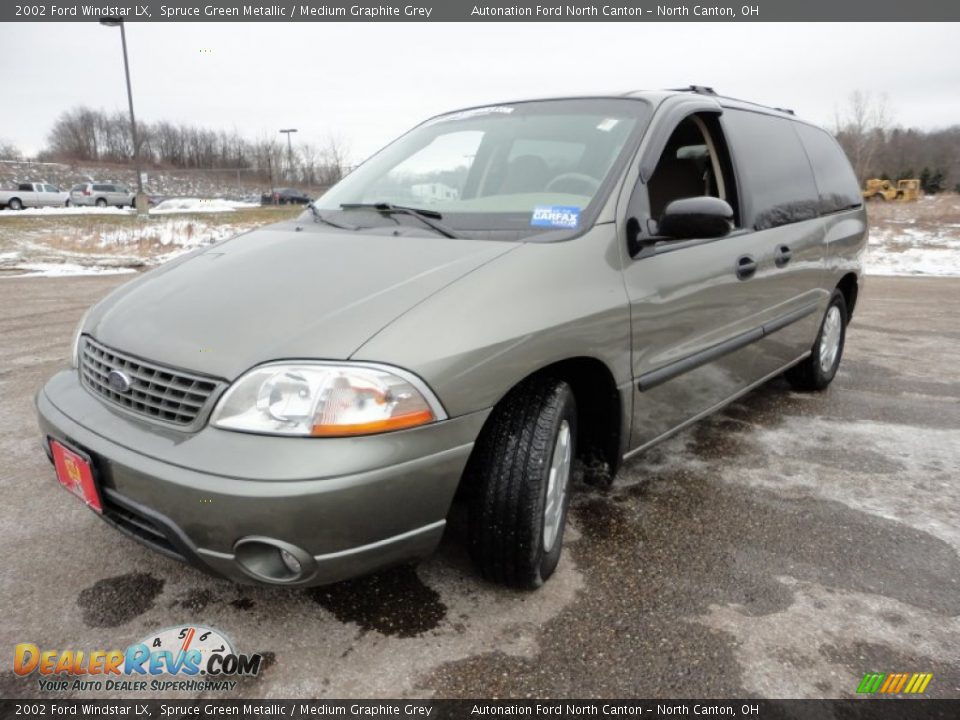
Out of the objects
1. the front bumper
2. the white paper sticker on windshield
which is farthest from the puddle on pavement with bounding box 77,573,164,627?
the white paper sticker on windshield

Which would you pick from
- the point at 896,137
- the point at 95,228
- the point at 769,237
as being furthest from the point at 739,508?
the point at 896,137

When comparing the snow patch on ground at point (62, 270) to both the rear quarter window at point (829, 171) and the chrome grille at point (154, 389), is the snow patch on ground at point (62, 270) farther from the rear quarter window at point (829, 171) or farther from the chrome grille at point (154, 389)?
the rear quarter window at point (829, 171)

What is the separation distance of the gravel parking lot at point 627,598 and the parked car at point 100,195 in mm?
39277

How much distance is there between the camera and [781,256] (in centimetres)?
332

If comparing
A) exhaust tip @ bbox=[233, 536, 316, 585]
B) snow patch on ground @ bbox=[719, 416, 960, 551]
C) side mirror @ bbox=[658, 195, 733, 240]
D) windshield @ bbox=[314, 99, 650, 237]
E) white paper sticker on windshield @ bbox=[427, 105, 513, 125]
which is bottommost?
snow patch on ground @ bbox=[719, 416, 960, 551]

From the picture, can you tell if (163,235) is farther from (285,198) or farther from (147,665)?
(285,198)

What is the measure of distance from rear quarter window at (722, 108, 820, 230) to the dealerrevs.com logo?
2.76 meters

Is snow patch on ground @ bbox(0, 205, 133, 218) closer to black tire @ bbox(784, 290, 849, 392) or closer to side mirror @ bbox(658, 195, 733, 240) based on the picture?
black tire @ bbox(784, 290, 849, 392)

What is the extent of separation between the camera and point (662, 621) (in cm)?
200

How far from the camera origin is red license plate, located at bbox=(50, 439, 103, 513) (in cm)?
184

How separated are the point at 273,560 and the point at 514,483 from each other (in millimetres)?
691

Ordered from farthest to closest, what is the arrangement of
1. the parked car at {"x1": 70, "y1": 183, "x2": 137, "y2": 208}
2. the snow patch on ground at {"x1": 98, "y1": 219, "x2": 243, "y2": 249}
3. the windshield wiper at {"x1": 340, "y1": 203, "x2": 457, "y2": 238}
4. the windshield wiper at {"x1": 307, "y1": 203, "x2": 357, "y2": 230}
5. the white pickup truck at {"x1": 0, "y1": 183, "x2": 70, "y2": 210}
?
the parked car at {"x1": 70, "y1": 183, "x2": 137, "y2": 208} < the white pickup truck at {"x1": 0, "y1": 183, "x2": 70, "y2": 210} < the snow patch on ground at {"x1": 98, "y1": 219, "x2": 243, "y2": 249} < the windshield wiper at {"x1": 307, "y1": 203, "x2": 357, "y2": 230} < the windshield wiper at {"x1": 340, "y1": 203, "x2": 457, "y2": 238}

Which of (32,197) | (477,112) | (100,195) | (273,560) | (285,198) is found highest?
(100,195)

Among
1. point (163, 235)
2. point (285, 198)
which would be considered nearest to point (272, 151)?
point (285, 198)
